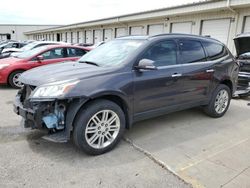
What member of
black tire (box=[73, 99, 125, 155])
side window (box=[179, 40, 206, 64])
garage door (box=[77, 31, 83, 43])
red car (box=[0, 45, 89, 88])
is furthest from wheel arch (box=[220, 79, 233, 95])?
garage door (box=[77, 31, 83, 43])

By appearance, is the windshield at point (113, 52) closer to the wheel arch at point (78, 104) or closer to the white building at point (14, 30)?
the wheel arch at point (78, 104)

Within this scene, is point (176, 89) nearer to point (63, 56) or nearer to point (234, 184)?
point (234, 184)

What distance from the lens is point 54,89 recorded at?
3.07m

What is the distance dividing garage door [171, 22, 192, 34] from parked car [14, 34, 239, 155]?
1029 cm

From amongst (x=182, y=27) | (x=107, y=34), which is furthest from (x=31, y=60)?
(x=107, y=34)

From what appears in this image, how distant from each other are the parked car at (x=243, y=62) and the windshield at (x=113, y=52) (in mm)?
4103

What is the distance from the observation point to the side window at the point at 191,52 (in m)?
4.33

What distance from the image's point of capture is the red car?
7.64 meters

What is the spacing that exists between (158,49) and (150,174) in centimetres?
204

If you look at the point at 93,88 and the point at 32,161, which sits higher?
the point at 93,88

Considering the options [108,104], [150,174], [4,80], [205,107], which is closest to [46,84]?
[108,104]

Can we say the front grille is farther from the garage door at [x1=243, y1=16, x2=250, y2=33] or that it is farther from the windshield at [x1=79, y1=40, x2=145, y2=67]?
the garage door at [x1=243, y1=16, x2=250, y2=33]

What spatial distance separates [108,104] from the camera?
3.36m

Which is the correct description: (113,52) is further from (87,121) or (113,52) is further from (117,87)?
(87,121)
